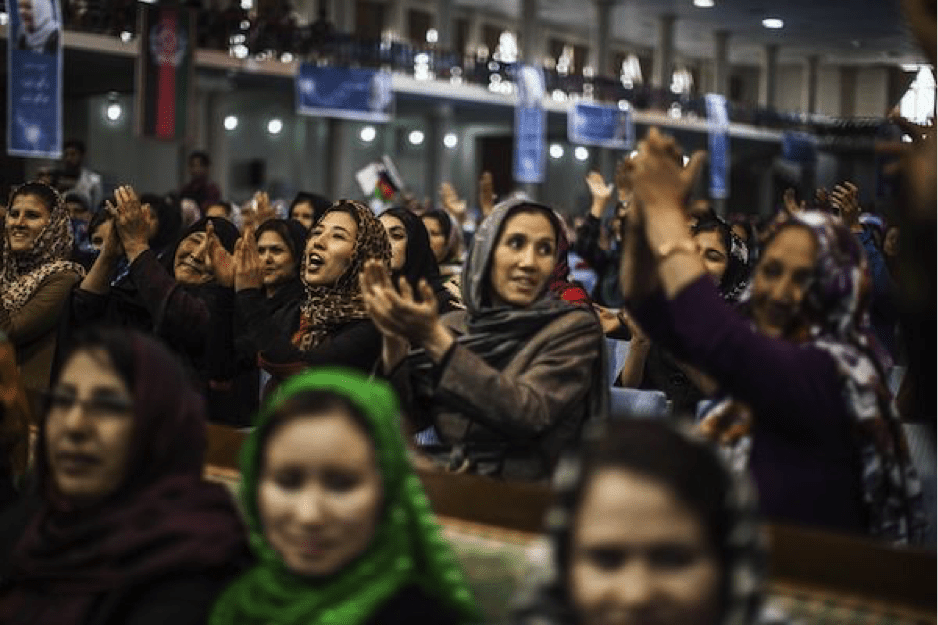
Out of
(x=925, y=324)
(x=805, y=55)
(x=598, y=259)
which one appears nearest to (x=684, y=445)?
(x=925, y=324)

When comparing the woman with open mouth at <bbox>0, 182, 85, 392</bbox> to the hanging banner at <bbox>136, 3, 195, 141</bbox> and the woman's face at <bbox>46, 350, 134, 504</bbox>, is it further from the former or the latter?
the hanging banner at <bbox>136, 3, 195, 141</bbox>

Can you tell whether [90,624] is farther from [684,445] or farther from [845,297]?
[845,297]

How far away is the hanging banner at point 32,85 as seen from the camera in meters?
9.89

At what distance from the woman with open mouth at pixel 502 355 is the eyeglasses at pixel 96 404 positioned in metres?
0.80

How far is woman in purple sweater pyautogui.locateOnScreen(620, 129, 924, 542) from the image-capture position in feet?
7.31

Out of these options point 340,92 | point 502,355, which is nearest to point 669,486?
point 502,355

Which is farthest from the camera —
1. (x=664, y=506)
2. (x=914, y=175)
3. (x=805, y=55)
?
(x=805, y=55)

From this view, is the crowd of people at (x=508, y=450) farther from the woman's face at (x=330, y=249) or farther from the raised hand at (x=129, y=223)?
the raised hand at (x=129, y=223)

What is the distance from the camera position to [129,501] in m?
2.18

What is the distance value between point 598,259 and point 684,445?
602cm

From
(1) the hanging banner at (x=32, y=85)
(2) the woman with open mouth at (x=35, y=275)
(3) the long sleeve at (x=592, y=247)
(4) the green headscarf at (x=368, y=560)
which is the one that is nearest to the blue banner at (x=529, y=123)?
(1) the hanging banner at (x=32, y=85)

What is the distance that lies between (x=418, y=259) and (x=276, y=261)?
0.58 meters

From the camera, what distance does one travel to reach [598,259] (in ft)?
24.9

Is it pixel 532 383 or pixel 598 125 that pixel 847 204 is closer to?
pixel 532 383
